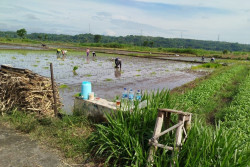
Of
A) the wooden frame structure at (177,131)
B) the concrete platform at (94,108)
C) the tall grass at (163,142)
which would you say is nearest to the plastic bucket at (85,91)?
the concrete platform at (94,108)

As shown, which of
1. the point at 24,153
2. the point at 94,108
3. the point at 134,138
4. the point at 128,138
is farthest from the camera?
the point at 94,108

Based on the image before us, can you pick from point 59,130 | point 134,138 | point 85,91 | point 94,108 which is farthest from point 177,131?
point 85,91

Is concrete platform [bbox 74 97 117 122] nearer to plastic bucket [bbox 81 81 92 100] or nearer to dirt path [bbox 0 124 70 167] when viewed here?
plastic bucket [bbox 81 81 92 100]

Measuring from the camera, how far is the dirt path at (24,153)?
3.87m

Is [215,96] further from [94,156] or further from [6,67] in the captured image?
[6,67]

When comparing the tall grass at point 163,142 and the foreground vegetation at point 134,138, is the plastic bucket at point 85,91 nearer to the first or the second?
the foreground vegetation at point 134,138

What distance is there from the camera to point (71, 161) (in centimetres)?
398

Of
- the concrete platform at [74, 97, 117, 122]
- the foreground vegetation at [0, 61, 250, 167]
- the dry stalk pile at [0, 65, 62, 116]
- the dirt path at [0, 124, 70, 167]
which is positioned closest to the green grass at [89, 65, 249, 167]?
the foreground vegetation at [0, 61, 250, 167]

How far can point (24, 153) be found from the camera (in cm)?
421

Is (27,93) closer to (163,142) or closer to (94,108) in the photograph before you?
(94,108)

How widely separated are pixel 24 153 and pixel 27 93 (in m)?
1.97

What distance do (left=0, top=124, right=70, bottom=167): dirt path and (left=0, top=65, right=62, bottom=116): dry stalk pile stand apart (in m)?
1.04

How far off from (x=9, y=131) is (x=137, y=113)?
11.2 feet

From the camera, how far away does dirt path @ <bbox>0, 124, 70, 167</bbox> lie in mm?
3869
